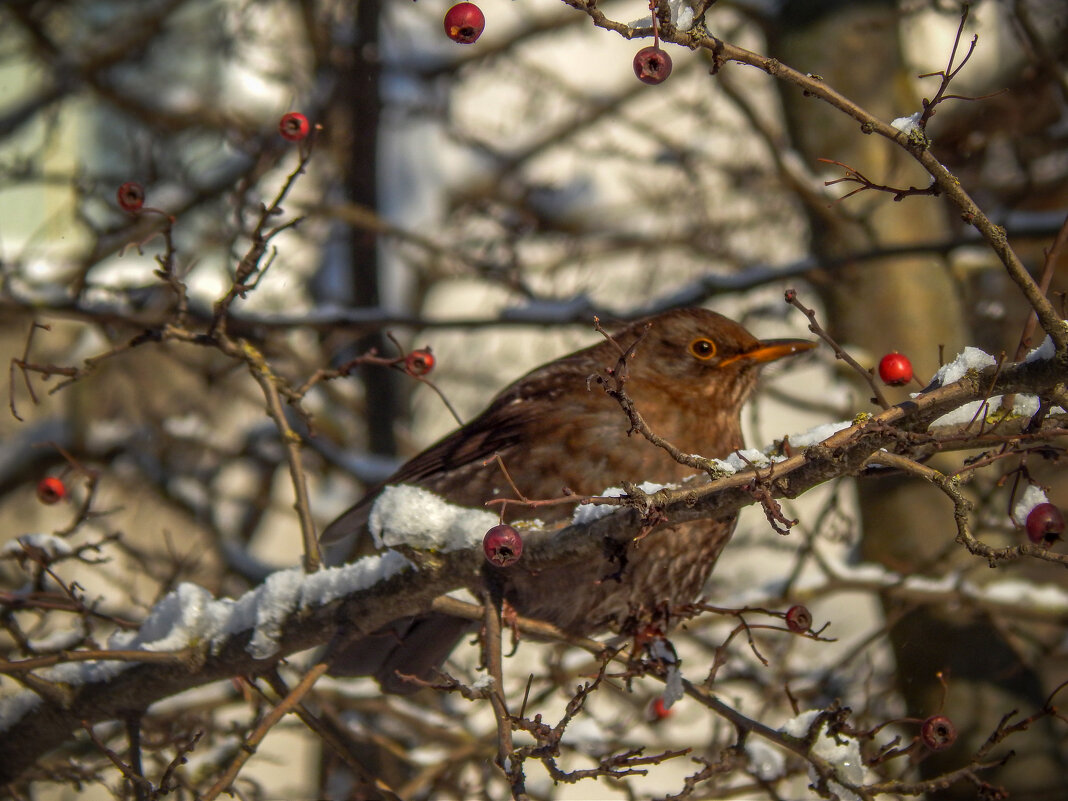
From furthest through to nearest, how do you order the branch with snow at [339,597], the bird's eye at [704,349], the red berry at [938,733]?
the bird's eye at [704,349]
the red berry at [938,733]
the branch with snow at [339,597]

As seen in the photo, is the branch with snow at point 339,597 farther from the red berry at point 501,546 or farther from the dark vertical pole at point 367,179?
the dark vertical pole at point 367,179

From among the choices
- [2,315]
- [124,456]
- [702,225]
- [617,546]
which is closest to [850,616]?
[702,225]

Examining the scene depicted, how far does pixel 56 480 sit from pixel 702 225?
4712 millimetres

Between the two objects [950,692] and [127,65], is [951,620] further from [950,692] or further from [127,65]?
[127,65]

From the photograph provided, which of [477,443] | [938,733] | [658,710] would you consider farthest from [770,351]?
[938,733]

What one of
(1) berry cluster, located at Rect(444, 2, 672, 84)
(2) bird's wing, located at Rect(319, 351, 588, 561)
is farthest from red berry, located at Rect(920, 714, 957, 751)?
(2) bird's wing, located at Rect(319, 351, 588, 561)

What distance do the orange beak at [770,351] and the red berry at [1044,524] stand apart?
1.42 meters

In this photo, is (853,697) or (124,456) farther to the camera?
(124,456)

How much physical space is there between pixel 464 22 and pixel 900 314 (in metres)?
3.52

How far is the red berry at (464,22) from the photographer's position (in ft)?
6.39

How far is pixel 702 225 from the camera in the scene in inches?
274

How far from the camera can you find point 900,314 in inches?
197

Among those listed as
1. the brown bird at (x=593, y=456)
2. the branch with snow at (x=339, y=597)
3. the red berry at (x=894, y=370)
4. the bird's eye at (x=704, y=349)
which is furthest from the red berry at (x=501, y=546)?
the bird's eye at (x=704, y=349)

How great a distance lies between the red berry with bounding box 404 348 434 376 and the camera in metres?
2.85
